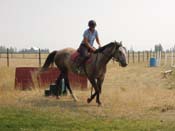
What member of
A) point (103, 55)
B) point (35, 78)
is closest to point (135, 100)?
point (103, 55)

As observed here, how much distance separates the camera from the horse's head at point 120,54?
1269 cm

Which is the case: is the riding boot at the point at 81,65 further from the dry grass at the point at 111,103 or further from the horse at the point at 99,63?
the dry grass at the point at 111,103

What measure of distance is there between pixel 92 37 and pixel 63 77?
233cm

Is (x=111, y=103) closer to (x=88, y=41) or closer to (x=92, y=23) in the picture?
(x=88, y=41)

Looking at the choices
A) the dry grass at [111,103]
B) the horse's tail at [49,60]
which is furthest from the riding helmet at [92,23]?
the horse's tail at [49,60]

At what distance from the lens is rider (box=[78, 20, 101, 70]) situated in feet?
43.6

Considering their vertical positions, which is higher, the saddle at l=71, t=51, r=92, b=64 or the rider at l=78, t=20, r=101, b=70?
the rider at l=78, t=20, r=101, b=70

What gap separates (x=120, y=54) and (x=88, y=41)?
124 centimetres

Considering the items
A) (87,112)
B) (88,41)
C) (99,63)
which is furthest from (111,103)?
(88,41)

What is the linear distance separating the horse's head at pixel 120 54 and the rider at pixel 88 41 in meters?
0.83

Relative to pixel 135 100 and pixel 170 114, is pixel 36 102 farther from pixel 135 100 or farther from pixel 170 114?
pixel 170 114

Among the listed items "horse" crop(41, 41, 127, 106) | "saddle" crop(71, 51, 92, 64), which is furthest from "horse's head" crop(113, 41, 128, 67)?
"saddle" crop(71, 51, 92, 64)

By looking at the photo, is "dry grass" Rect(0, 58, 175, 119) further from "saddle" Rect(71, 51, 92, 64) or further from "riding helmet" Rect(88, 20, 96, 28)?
"riding helmet" Rect(88, 20, 96, 28)

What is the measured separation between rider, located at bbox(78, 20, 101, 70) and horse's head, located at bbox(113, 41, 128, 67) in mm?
832
